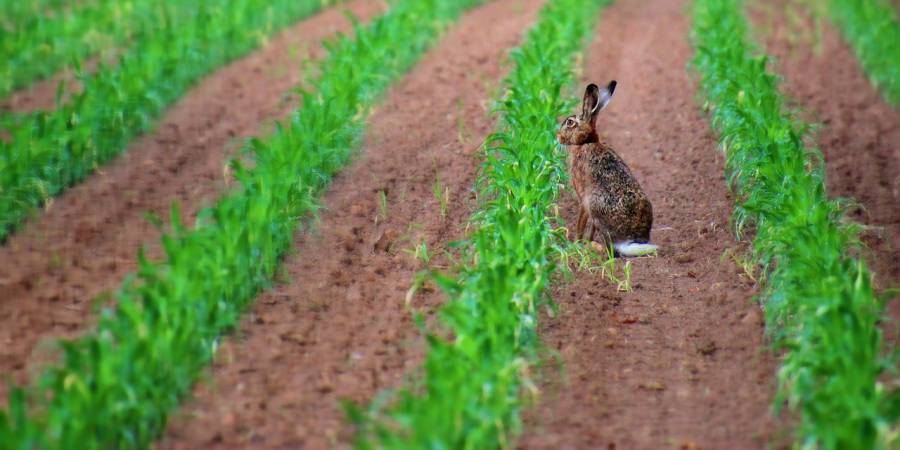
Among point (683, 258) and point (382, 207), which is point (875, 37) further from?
point (382, 207)

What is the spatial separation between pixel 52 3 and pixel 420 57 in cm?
538

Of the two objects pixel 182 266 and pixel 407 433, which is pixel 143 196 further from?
pixel 407 433

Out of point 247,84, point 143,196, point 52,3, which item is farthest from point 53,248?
point 52,3

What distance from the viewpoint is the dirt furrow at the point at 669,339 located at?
5.41m

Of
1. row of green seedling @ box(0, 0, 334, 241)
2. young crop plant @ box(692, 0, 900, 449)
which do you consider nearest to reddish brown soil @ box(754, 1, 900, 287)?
young crop plant @ box(692, 0, 900, 449)

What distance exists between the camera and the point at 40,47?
12242 mm

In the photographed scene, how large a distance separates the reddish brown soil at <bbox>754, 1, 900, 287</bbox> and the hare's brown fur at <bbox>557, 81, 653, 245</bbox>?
50.8 inches

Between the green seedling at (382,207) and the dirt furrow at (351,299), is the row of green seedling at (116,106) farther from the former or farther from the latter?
the green seedling at (382,207)

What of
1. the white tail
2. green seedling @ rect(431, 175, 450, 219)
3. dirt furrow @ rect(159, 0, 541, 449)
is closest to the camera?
dirt furrow @ rect(159, 0, 541, 449)

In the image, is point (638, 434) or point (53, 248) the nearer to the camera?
point (638, 434)

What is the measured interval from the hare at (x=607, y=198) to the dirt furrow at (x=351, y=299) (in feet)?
2.51

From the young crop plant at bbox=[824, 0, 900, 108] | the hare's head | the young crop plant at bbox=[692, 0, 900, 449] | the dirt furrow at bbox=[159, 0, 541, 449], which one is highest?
the young crop plant at bbox=[824, 0, 900, 108]

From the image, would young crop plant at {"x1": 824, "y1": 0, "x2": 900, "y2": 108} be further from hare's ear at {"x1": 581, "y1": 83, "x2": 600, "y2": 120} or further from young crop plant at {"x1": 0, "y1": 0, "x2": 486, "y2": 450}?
young crop plant at {"x1": 0, "y1": 0, "x2": 486, "y2": 450}

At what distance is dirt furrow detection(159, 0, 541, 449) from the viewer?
5.23m
